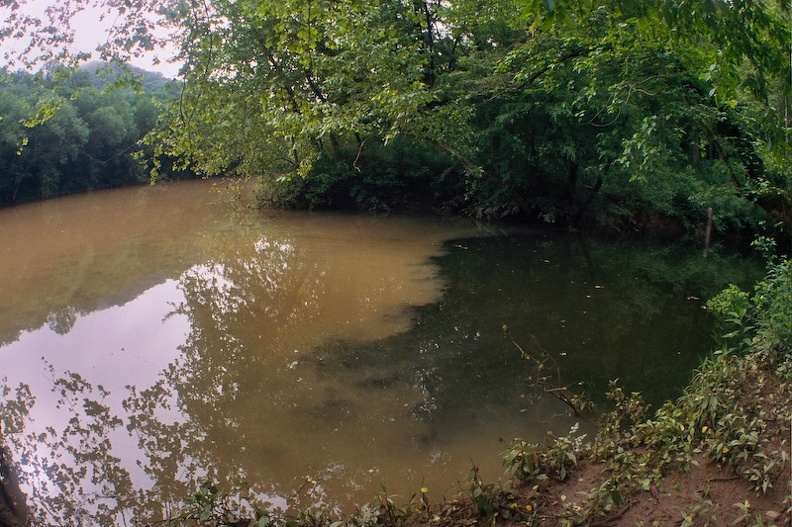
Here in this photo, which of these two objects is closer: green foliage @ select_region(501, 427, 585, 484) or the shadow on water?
green foliage @ select_region(501, 427, 585, 484)

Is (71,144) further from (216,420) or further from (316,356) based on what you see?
(216,420)

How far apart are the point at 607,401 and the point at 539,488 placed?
2047 mm

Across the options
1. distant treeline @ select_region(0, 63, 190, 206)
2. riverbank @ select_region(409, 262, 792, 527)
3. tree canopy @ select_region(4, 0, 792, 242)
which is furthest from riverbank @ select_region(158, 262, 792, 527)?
distant treeline @ select_region(0, 63, 190, 206)

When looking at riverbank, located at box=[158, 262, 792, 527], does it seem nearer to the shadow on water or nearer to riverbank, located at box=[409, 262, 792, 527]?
riverbank, located at box=[409, 262, 792, 527]

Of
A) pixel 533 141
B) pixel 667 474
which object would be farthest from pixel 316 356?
pixel 533 141

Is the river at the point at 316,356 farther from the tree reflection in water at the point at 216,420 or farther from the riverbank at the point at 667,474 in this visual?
the riverbank at the point at 667,474

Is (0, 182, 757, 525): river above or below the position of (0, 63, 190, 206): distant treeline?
below

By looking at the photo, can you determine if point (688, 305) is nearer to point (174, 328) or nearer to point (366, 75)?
point (366, 75)

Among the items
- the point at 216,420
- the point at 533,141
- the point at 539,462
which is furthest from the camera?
the point at 533,141

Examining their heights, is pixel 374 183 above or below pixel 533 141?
below

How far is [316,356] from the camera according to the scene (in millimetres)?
7402

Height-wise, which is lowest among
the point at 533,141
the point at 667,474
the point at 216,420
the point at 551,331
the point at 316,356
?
the point at 216,420

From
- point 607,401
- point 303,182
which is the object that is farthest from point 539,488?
point 303,182

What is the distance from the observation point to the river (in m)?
5.04
